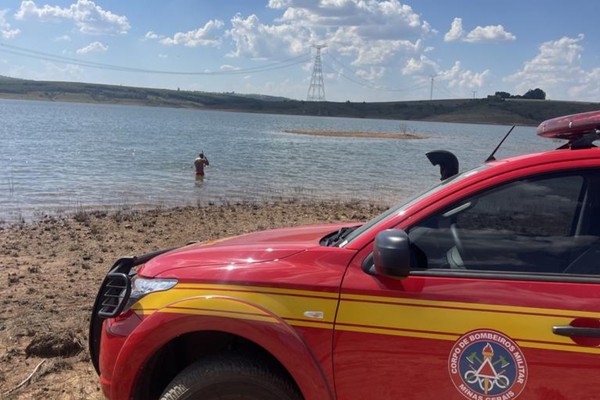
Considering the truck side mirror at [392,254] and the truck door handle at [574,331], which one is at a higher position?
the truck side mirror at [392,254]

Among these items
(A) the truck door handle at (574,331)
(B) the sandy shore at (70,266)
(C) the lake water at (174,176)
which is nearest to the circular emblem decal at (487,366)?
(A) the truck door handle at (574,331)

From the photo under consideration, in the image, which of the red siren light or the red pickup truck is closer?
the red pickup truck

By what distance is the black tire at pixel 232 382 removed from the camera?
260 cm

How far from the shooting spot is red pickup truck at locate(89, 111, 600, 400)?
2.26m

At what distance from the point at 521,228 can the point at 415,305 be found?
25.4 inches

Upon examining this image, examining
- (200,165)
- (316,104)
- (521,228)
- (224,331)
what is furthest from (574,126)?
(316,104)

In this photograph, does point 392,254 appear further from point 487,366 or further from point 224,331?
point 224,331

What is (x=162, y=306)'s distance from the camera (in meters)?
2.76

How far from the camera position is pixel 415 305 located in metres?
2.39

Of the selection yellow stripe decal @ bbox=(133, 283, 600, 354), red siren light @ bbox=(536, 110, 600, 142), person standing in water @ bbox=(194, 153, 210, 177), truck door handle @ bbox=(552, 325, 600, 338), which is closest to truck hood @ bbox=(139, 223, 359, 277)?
yellow stripe decal @ bbox=(133, 283, 600, 354)

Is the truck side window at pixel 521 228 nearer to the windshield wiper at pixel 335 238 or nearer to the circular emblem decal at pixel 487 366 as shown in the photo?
the circular emblem decal at pixel 487 366

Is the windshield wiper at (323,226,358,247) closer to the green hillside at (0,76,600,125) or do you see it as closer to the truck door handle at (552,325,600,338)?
the truck door handle at (552,325,600,338)

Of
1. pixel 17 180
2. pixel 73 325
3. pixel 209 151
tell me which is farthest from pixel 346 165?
pixel 73 325

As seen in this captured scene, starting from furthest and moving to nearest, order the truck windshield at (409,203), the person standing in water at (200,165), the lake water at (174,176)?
the person standing in water at (200,165)
the lake water at (174,176)
the truck windshield at (409,203)
